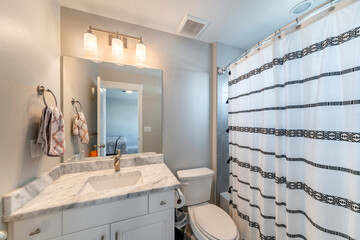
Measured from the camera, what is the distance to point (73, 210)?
75 cm

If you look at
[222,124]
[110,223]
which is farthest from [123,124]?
[222,124]

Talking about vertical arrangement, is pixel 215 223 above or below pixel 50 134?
below

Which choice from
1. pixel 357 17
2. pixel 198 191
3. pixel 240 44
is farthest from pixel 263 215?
pixel 240 44

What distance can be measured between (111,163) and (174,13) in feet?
5.32

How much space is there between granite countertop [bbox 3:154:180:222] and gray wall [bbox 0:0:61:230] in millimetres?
67

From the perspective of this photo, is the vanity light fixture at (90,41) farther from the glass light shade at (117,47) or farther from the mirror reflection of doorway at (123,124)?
the mirror reflection of doorway at (123,124)

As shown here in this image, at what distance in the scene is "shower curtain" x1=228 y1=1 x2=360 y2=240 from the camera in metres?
0.64

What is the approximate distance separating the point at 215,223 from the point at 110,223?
35.0 inches

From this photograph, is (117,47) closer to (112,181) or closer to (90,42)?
(90,42)

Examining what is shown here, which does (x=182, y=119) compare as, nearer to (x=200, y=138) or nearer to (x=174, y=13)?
(x=200, y=138)

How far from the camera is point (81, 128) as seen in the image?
4.09 ft

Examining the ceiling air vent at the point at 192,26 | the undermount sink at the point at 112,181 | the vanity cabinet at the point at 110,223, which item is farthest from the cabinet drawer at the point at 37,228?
the ceiling air vent at the point at 192,26

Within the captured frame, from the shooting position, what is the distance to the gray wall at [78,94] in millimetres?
1186

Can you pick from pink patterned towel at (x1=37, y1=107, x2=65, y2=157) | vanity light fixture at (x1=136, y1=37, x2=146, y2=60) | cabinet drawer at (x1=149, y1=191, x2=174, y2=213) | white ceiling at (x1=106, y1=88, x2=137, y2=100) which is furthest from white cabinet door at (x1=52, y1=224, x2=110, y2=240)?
vanity light fixture at (x1=136, y1=37, x2=146, y2=60)
